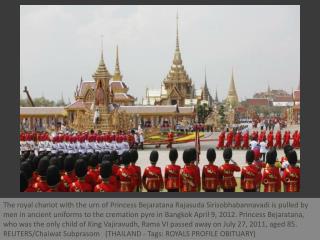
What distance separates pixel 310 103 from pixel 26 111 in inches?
1916

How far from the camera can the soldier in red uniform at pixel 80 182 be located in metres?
9.54

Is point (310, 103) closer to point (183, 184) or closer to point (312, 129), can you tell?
point (312, 129)

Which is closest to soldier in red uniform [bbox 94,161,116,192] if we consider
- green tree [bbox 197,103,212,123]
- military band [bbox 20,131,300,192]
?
military band [bbox 20,131,300,192]

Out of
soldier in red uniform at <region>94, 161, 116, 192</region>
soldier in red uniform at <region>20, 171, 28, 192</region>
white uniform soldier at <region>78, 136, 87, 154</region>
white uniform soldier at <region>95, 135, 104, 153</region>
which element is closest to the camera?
soldier in red uniform at <region>94, 161, 116, 192</region>

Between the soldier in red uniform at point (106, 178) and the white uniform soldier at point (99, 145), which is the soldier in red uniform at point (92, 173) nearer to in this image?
the soldier in red uniform at point (106, 178)

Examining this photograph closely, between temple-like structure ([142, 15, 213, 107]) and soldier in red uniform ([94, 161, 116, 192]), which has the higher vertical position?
temple-like structure ([142, 15, 213, 107])

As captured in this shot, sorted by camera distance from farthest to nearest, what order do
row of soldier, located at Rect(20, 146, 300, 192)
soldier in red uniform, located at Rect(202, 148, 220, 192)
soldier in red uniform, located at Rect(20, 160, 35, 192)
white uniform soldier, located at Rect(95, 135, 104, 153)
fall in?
white uniform soldier, located at Rect(95, 135, 104, 153)
soldier in red uniform, located at Rect(202, 148, 220, 192)
row of soldier, located at Rect(20, 146, 300, 192)
soldier in red uniform, located at Rect(20, 160, 35, 192)

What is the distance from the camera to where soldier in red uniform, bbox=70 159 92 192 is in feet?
31.3

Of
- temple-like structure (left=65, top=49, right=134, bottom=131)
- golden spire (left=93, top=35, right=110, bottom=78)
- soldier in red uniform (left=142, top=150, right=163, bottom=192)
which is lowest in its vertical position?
soldier in red uniform (left=142, top=150, right=163, bottom=192)

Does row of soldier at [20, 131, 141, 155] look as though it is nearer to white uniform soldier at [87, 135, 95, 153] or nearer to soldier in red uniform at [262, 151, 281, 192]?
white uniform soldier at [87, 135, 95, 153]

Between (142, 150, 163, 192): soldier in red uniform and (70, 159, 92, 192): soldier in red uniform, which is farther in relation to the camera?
(142, 150, 163, 192): soldier in red uniform
